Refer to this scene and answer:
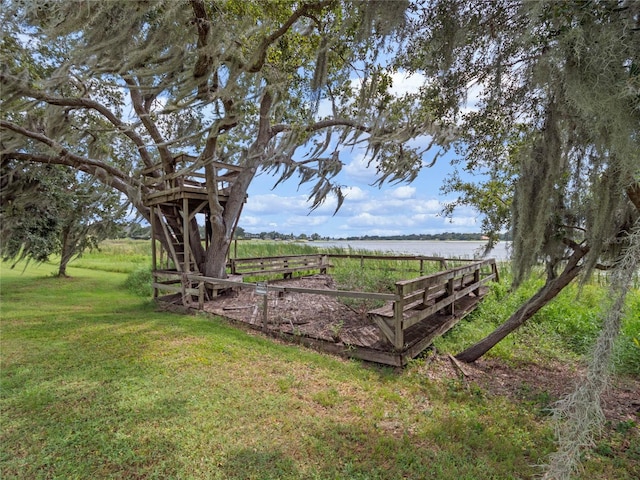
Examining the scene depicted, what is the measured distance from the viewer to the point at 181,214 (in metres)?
8.62

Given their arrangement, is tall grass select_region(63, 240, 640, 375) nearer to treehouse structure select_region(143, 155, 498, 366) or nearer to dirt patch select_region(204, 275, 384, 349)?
treehouse structure select_region(143, 155, 498, 366)

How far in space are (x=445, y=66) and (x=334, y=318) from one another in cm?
446

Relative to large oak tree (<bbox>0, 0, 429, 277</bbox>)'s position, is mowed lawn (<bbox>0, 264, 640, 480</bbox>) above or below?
below

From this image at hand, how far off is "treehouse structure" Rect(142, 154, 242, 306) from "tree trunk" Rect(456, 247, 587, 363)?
5.71 metres

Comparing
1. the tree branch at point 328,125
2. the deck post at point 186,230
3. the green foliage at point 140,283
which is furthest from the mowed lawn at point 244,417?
the green foliage at point 140,283

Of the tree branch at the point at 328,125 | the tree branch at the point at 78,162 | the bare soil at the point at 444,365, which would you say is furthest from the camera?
the tree branch at the point at 328,125

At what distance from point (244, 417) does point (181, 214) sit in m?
6.76

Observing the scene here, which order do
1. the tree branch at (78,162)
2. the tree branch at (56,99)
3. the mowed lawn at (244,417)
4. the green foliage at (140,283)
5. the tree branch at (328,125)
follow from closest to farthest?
1. the mowed lawn at (244,417)
2. the tree branch at (56,99)
3. the tree branch at (78,162)
4. the tree branch at (328,125)
5. the green foliage at (140,283)

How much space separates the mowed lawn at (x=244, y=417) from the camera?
7.88ft

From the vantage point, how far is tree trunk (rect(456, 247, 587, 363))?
11.5ft

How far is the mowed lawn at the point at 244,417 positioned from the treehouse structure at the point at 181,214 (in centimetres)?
304

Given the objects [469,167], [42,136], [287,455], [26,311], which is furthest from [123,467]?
[42,136]

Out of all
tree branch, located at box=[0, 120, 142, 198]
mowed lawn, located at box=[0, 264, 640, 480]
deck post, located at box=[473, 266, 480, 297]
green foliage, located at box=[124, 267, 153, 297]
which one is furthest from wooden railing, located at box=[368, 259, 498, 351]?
green foliage, located at box=[124, 267, 153, 297]

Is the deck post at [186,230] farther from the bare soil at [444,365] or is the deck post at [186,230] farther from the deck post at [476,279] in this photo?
the deck post at [476,279]
